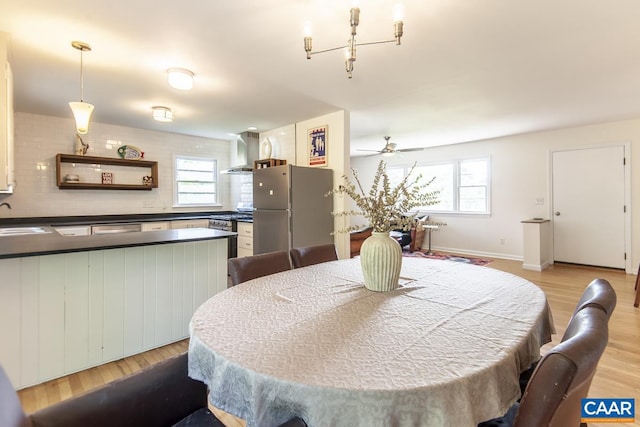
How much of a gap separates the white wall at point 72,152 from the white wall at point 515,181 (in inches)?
214

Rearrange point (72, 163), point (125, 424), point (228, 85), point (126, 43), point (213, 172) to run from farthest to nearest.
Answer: point (213, 172) < point (72, 163) < point (228, 85) < point (126, 43) < point (125, 424)

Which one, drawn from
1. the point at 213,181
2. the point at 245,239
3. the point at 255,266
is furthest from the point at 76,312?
the point at 213,181

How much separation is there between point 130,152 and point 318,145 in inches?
122

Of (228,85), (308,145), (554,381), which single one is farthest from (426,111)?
(554,381)

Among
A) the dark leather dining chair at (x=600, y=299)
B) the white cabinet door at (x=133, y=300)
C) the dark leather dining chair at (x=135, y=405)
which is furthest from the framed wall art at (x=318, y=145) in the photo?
the dark leather dining chair at (x=135, y=405)

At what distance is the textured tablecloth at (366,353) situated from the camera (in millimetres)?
747

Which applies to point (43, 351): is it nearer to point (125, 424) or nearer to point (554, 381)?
point (125, 424)

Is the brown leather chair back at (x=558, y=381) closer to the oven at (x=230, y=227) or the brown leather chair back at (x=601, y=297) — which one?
the brown leather chair back at (x=601, y=297)

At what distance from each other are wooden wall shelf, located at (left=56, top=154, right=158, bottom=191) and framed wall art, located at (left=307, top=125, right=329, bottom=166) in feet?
8.77

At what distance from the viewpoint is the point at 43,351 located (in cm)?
198

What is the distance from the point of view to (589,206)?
5.07 m

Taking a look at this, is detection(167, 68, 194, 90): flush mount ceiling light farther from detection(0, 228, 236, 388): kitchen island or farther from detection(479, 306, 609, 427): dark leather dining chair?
detection(479, 306, 609, 427): dark leather dining chair

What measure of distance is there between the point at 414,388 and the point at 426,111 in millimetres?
4057

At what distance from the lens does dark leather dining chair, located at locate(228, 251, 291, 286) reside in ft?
5.91
